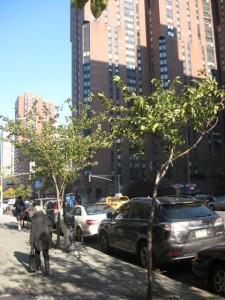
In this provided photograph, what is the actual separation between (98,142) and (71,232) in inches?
162

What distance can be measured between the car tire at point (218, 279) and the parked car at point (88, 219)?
7154 millimetres

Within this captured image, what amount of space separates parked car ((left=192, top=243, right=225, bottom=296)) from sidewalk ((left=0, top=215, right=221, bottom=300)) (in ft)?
0.74

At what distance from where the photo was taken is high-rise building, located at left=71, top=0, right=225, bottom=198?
118 metres

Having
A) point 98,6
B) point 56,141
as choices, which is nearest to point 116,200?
point 56,141

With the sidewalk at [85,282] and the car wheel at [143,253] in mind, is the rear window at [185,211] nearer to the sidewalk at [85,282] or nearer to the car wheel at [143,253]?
the car wheel at [143,253]

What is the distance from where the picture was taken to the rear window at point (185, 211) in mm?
8094

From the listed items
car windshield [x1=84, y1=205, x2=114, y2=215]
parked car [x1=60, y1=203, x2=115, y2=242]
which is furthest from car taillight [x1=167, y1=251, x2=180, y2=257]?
car windshield [x1=84, y1=205, x2=114, y2=215]

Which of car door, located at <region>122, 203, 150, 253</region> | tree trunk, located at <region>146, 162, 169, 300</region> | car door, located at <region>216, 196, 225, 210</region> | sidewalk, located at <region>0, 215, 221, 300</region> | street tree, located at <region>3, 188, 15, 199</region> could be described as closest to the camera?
tree trunk, located at <region>146, 162, 169, 300</region>

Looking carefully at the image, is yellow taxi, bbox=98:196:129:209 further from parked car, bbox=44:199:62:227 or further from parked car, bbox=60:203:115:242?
parked car, bbox=60:203:115:242

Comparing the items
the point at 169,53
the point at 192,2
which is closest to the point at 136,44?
the point at 169,53

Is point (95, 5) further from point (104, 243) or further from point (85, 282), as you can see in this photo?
point (104, 243)

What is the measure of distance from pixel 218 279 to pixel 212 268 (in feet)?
0.72

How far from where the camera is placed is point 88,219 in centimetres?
1321

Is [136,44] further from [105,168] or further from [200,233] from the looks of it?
[200,233]
